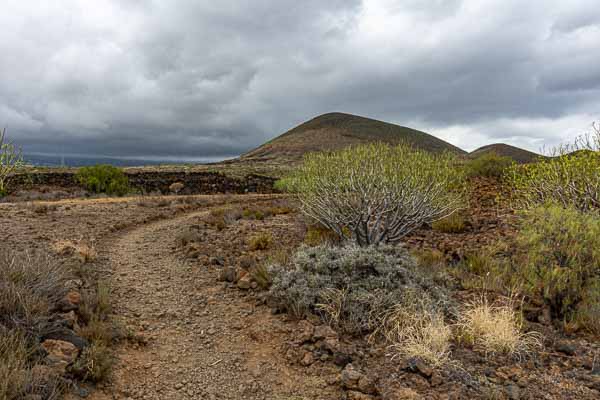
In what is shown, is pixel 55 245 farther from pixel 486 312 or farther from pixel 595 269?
pixel 595 269

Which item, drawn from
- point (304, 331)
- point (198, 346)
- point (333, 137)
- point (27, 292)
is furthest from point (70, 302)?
point (333, 137)

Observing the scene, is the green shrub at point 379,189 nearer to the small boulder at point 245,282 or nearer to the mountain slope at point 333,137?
the small boulder at point 245,282

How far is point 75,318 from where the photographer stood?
4129 millimetres

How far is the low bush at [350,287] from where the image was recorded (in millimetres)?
4621

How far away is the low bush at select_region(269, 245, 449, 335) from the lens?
15.2 feet

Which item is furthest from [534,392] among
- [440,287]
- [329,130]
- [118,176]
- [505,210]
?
[329,130]

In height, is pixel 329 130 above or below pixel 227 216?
above

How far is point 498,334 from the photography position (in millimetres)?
4133

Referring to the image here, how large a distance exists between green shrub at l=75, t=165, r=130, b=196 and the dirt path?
19599mm

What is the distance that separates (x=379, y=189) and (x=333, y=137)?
79952mm

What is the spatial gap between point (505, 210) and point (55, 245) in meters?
12.2

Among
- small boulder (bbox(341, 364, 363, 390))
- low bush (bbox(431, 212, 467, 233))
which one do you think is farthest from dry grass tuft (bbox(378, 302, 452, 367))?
low bush (bbox(431, 212, 467, 233))

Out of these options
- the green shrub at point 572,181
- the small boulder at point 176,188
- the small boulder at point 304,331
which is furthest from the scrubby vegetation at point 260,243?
the small boulder at point 176,188

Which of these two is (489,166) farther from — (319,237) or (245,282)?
(245,282)
